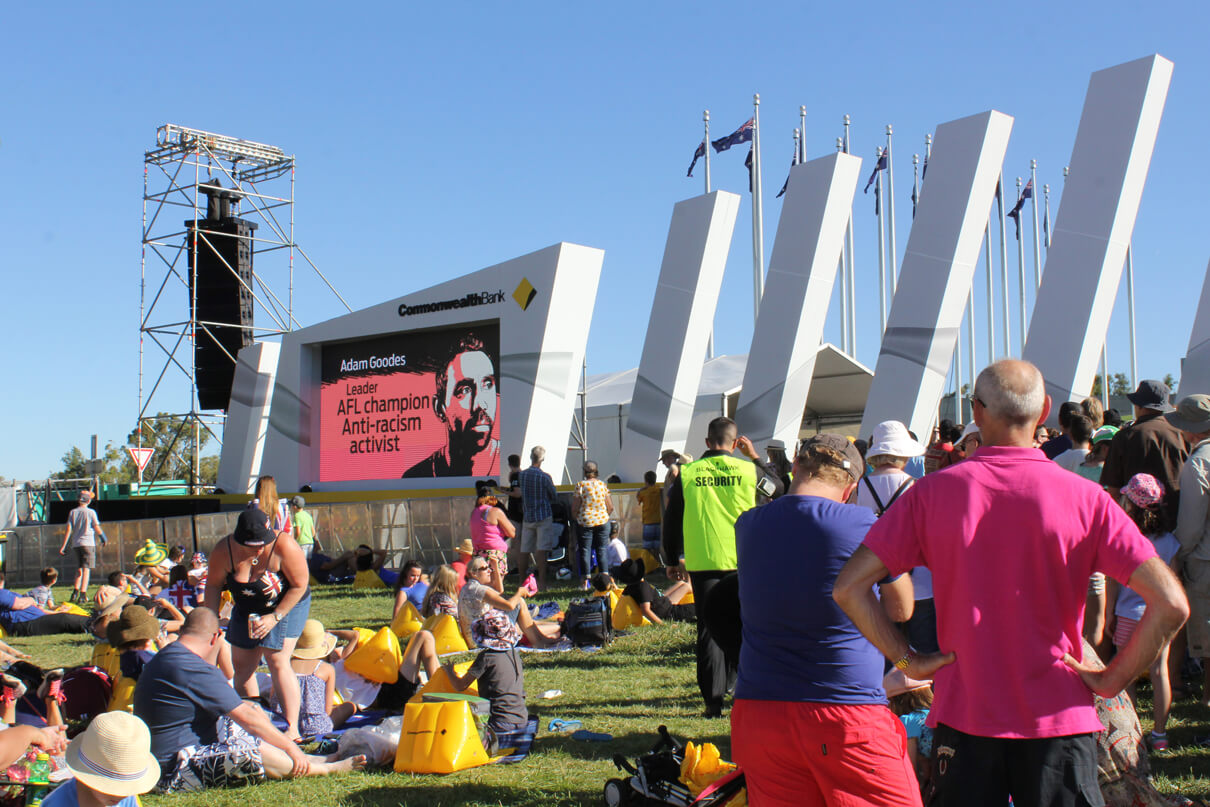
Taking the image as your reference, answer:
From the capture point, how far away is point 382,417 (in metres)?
20.7

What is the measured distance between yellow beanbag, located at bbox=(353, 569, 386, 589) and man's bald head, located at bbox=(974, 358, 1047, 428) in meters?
14.4

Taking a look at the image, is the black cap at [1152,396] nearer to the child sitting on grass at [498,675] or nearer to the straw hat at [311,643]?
the child sitting on grass at [498,675]

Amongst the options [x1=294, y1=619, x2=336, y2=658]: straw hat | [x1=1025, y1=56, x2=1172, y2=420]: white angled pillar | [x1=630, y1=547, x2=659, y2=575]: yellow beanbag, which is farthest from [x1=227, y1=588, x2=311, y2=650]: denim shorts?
[x1=1025, y1=56, x2=1172, y2=420]: white angled pillar

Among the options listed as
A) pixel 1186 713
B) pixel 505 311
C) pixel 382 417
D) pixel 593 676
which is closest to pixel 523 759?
pixel 593 676

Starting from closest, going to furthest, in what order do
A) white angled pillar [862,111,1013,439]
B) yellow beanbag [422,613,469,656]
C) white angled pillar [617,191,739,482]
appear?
yellow beanbag [422,613,469,656]
white angled pillar [862,111,1013,439]
white angled pillar [617,191,739,482]

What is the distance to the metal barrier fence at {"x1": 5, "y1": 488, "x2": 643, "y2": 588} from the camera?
17.2m

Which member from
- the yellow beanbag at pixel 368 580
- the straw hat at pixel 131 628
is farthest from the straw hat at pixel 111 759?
the yellow beanbag at pixel 368 580

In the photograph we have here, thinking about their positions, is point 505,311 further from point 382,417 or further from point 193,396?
point 193,396

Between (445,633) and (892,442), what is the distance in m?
5.02

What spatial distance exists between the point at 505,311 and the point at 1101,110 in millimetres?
Answer: 10511

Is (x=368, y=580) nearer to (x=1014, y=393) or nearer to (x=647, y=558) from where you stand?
(x=647, y=558)

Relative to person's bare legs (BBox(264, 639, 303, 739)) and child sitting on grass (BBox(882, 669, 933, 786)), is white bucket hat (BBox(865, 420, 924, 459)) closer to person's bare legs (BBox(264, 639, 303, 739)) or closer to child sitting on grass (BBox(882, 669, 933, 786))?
child sitting on grass (BBox(882, 669, 933, 786))

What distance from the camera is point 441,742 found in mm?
5688

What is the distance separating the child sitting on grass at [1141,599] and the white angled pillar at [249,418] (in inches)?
851
